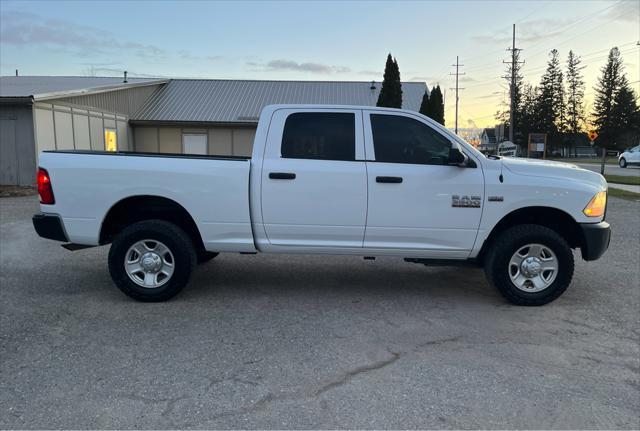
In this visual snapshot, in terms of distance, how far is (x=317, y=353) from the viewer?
404 cm

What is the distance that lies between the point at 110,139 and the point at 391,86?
44.8 feet

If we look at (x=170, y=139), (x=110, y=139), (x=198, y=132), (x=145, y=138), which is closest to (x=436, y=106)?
(x=198, y=132)

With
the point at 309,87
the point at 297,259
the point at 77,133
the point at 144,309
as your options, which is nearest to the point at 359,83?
the point at 309,87

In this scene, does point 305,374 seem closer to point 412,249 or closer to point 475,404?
point 475,404

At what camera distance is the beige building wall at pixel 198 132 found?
88.1 ft

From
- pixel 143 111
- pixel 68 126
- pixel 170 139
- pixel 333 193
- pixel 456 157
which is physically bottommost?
pixel 333 193

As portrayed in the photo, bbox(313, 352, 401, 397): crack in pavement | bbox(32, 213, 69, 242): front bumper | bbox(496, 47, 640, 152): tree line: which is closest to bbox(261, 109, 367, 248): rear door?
bbox(313, 352, 401, 397): crack in pavement

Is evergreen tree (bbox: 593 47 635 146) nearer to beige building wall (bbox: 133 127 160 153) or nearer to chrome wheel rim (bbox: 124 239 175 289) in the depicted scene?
beige building wall (bbox: 133 127 160 153)

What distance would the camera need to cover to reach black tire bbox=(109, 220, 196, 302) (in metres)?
5.20

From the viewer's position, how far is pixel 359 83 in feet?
104

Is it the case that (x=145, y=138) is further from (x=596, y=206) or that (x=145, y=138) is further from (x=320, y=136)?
(x=596, y=206)

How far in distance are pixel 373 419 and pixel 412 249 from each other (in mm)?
2429

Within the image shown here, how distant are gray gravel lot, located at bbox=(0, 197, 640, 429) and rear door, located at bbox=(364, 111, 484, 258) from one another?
659mm

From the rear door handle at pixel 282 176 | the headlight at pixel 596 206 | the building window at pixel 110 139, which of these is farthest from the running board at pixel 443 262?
the building window at pixel 110 139
